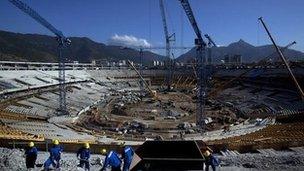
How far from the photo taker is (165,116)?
47.6 meters

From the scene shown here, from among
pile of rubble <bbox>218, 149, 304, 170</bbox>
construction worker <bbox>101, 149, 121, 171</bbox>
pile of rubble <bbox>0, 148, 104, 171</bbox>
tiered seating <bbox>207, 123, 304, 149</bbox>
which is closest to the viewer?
construction worker <bbox>101, 149, 121, 171</bbox>

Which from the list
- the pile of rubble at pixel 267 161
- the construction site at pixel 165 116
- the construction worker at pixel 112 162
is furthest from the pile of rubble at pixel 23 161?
the pile of rubble at pixel 267 161

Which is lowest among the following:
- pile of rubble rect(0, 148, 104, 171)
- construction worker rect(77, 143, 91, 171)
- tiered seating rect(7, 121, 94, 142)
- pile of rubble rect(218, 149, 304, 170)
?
tiered seating rect(7, 121, 94, 142)

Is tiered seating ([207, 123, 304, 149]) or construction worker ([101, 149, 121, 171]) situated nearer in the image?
construction worker ([101, 149, 121, 171])

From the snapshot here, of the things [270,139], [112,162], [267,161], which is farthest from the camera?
[270,139]

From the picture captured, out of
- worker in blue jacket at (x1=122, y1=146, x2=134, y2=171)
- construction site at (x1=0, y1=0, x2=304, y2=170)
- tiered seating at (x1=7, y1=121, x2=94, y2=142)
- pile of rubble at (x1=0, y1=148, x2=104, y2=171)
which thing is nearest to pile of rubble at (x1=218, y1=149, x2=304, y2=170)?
construction site at (x1=0, y1=0, x2=304, y2=170)

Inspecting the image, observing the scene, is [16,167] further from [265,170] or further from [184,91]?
[184,91]

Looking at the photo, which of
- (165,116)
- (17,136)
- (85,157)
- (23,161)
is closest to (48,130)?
(17,136)

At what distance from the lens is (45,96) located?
2160 inches

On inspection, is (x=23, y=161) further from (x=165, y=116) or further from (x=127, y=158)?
(x=165, y=116)

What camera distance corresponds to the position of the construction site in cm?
1728

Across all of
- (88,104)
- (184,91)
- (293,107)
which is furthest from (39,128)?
(184,91)

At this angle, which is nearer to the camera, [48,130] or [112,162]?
[112,162]

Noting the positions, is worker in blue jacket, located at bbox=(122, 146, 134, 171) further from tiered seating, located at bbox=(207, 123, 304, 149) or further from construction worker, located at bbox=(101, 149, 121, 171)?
tiered seating, located at bbox=(207, 123, 304, 149)
